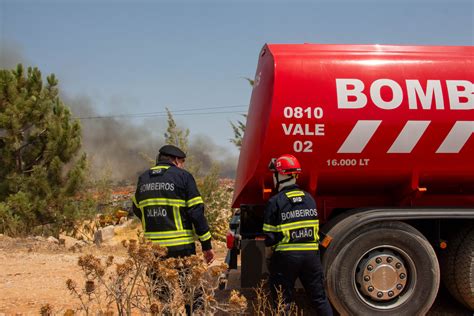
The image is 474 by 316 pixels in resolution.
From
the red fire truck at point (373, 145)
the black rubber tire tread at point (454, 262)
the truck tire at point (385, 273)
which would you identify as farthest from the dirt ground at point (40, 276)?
the red fire truck at point (373, 145)

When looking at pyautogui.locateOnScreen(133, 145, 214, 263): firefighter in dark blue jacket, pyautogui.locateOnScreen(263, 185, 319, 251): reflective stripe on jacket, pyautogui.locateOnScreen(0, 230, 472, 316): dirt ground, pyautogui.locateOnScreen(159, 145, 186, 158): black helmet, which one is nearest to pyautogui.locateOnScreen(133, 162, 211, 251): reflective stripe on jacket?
pyautogui.locateOnScreen(133, 145, 214, 263): firefighter in dark blue jacket

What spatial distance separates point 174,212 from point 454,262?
2944 millimetres

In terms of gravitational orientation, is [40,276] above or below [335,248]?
below

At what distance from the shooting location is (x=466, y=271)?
187 inches

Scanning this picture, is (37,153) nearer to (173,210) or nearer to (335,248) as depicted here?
(173,210)

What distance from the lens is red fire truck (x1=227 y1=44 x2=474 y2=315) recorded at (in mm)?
4531

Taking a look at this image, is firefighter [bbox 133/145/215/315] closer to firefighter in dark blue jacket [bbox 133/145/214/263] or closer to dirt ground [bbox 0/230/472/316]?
firefighter in dark blue jacket [bbox 133/145/214/263]

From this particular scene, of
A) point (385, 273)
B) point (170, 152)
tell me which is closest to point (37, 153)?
point (170, 152)

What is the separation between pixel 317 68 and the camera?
4594 millimetres

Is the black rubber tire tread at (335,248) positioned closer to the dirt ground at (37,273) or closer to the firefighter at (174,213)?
the firefighter at (174,213)

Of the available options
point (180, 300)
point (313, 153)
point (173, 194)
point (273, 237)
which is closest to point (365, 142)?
point (313, 153)

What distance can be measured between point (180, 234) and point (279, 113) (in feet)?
4.79

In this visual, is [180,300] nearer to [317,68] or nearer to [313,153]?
[313,153]

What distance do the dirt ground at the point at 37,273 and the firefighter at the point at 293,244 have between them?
1903 millimetres
